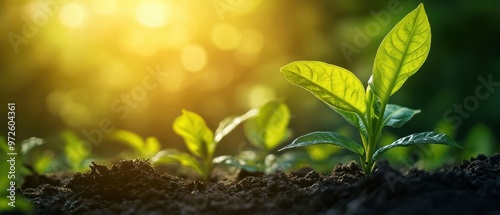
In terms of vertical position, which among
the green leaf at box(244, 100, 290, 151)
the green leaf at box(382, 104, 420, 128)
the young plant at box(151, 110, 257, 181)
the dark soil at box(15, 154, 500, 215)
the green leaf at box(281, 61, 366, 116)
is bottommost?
the dark soil at box(15, 154, 500, 215)

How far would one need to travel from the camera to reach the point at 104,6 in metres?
7.03

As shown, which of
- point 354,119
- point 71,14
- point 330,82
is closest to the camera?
point 330,82

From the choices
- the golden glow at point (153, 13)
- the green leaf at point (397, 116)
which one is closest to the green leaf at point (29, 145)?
the green leaf at point (397, 116)

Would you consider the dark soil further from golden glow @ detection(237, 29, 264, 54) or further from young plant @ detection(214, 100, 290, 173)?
golden glow @ detection(237, 29, 264, 54)

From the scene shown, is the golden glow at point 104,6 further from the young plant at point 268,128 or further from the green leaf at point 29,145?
the young plant at point 268,128

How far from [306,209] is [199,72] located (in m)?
6.57

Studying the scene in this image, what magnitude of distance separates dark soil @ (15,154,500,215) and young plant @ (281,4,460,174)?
0.49ft

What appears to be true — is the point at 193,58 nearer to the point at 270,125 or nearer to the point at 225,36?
the point at 225,36

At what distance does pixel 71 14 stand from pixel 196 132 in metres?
5.04

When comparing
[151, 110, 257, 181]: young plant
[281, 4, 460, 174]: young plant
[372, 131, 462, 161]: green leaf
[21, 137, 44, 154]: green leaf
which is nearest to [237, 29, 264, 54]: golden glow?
[21, 137, 44, 154]: green leaf

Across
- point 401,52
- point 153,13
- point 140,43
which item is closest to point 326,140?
point 401,52

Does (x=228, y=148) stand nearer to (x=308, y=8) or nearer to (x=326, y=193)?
(x=308, y=8)

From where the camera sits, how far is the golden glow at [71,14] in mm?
6812

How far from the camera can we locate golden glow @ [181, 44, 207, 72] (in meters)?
7.75
